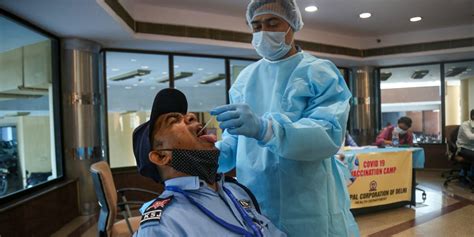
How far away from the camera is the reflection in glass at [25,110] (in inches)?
136

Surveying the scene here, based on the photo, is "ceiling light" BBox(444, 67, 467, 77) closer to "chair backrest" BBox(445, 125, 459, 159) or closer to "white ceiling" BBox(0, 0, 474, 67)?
"white ceiling" BBox(0, 0, 474, 67)

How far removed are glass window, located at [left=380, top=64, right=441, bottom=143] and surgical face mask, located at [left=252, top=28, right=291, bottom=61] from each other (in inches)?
298

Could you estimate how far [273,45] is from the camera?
1320 mm

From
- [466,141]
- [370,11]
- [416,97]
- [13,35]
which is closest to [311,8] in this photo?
[370,11]

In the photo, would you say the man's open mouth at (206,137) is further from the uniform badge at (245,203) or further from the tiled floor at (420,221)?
the tiled floor at (420,221)

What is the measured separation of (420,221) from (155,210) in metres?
4.01

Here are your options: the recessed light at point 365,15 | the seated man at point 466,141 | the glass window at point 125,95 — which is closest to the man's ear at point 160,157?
the glass window at point 125,95

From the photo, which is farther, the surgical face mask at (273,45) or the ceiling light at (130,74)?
the ceiling light at (130,74)

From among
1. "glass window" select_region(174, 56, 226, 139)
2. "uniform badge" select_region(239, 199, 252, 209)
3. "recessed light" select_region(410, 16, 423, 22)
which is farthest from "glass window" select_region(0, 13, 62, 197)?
"recessed light" select_region(410, 16, 423, 22)

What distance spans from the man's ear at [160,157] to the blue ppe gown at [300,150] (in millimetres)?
294

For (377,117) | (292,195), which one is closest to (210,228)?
(292,195)

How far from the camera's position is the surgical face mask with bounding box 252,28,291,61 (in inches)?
51.9

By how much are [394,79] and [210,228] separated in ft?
27.5

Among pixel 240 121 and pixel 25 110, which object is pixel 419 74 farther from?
pixel 240 121
